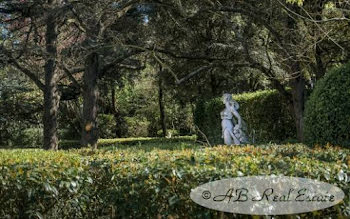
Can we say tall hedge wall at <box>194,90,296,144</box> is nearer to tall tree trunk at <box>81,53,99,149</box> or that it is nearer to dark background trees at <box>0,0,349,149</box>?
dark background trees at <box>0,0,349,149</box>

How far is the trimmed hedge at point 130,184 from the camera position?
148 inches

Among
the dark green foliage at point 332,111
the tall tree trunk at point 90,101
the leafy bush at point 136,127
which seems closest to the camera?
the dark green foliage at point 332,111

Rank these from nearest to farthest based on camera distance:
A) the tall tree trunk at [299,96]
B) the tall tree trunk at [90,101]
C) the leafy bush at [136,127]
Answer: the tall tree trunk at [299,96] → the tall tree trunk at [90,101] → the leafy bush at [136,127]

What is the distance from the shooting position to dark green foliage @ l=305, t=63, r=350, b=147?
23.2 feet

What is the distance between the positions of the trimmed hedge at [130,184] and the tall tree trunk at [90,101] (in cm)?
894

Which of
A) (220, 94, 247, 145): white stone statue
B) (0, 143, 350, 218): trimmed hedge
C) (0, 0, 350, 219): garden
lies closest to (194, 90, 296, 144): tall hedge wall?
(0, 0, 350, 219): garden

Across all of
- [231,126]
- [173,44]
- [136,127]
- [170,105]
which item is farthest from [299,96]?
[170,105]

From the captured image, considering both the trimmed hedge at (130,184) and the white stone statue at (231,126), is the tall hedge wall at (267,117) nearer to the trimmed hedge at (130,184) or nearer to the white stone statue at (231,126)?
the white stone statue at (231,126)

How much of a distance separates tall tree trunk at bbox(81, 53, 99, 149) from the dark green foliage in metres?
7.88

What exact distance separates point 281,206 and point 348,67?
4673 mm

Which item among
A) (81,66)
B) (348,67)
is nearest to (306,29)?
(348,67)
